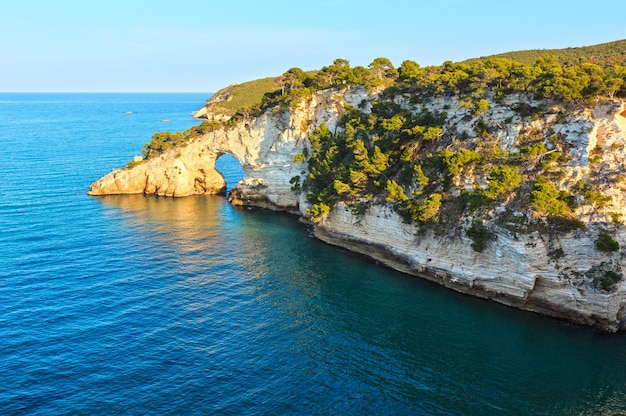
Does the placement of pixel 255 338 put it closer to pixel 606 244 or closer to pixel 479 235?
pixel 479 235

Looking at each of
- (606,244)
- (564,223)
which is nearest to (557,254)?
(564,223)

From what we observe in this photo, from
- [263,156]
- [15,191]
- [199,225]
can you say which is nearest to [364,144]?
[263,156]

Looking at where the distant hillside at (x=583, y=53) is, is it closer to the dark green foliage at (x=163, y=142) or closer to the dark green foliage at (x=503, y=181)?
the dark green foliage at (x=503, y=181)

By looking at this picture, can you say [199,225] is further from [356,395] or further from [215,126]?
[356,395]

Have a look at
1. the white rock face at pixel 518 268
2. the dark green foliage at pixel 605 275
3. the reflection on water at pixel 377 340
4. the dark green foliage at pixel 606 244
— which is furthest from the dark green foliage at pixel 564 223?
the reflection on water at pixel 377 340

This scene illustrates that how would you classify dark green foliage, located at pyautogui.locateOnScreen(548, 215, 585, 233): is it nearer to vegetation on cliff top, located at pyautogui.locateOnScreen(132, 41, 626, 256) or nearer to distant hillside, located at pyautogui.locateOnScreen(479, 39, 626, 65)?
vegetation on cliff top, located at pyautogui.locateOnScreen(132, 41, 626, 256)

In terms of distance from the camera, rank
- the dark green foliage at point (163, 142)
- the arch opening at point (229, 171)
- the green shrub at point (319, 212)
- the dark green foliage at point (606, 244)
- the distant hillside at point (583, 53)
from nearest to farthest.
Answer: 1. the dark green foliage at point (606, 244)
2. the green shrub at point (319, 212)
3. the distant hillside at point (583, 53)
4. the dark green foliage at point (163, 142)
5. the arch opening at point (229, 171)

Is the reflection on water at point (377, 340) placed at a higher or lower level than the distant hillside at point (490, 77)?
lower
